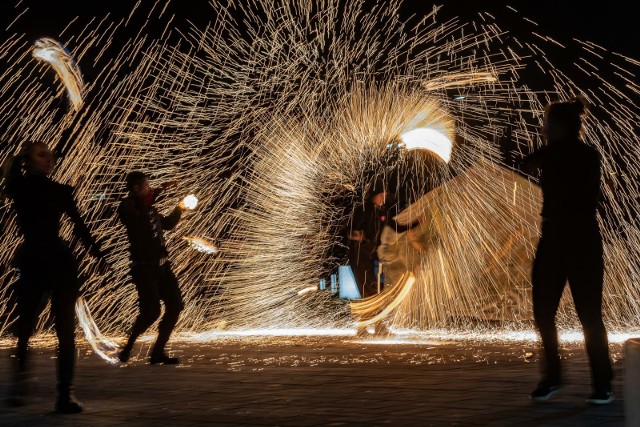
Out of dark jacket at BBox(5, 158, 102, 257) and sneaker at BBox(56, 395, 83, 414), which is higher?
dark jacket at BBox(5, 158, 102, 257)

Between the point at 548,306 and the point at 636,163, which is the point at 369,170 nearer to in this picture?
the point at 636,163

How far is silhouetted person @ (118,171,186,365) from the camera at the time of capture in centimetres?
1000

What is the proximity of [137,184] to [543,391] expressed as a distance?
459 cm

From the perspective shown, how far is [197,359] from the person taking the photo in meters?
10.5

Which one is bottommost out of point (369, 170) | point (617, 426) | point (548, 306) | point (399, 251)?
point (617, 426)

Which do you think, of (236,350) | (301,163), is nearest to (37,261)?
(236,350)

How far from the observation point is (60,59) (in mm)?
13281

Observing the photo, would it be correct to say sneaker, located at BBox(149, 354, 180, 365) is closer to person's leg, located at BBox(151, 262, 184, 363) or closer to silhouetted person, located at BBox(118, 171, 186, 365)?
silhouetted person, located at BBox(118, 171, 186, 365)

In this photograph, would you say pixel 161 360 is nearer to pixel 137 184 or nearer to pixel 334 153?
pixel 137 184

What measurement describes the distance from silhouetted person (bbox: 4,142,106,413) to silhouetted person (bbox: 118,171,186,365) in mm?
2502

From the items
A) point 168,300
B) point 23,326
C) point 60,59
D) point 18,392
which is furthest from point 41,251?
point 60,59

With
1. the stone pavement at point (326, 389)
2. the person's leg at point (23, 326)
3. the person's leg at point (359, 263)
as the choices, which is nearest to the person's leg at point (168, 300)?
the stone pavement at point (326, 389)

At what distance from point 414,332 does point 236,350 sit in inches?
146

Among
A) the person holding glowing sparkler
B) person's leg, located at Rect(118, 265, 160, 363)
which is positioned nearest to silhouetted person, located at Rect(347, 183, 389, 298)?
the person holding glowing sparkler
